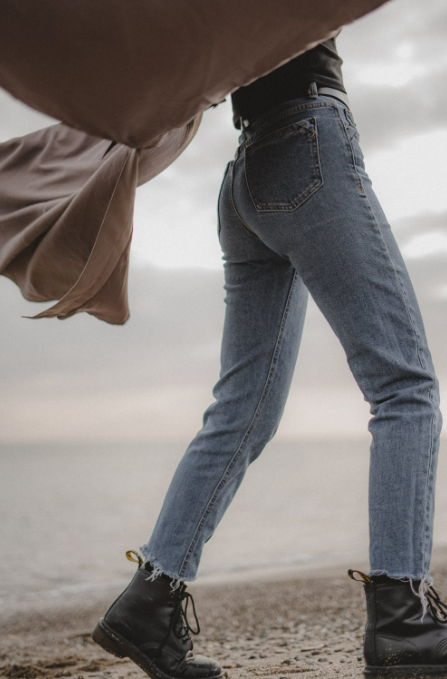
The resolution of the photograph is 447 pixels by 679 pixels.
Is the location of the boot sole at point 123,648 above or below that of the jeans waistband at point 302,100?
below

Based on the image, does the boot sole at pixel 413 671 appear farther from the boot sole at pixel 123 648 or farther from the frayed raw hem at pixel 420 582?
the boot sole at pixel 123 648

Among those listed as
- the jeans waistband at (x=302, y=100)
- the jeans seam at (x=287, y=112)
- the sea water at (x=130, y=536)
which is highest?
the jeans waistband at (x=302, y=100)

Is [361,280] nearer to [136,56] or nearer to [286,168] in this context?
[286,168]

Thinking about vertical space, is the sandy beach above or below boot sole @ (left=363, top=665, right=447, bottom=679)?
below

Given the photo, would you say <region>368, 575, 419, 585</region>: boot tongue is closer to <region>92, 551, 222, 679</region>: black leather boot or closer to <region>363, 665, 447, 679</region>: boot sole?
<region>363, 665, 447, 679</region>: boot sole

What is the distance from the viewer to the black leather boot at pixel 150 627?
1.45 m

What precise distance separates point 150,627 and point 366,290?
3.35 ft

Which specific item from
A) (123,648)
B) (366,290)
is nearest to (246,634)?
(123,648)

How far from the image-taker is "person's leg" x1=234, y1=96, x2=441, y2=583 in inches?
48.9

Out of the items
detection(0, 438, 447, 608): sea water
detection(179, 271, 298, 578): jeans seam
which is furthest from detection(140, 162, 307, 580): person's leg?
detection(0, 438, 447, 608): sea water

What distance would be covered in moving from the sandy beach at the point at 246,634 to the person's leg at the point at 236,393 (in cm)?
64

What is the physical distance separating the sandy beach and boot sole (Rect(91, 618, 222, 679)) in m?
0.40

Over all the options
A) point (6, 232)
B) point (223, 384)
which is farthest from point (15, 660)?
point (6, 232)

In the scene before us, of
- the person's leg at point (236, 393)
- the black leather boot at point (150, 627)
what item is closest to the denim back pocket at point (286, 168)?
the person's leg at point (236, 393)
